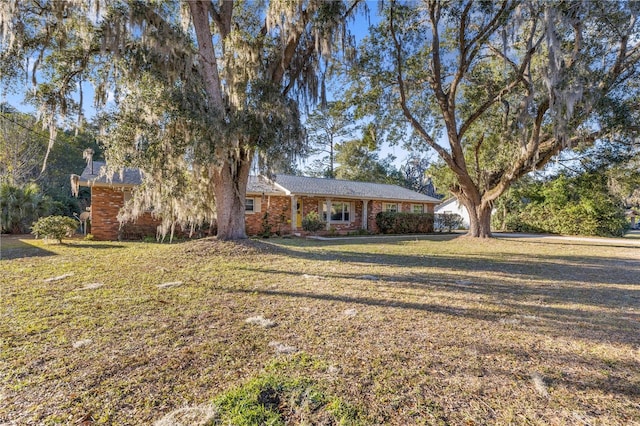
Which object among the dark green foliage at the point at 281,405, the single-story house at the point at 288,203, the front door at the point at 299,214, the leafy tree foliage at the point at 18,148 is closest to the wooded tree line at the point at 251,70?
the single-story house at the point at 288,203

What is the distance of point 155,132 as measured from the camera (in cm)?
723

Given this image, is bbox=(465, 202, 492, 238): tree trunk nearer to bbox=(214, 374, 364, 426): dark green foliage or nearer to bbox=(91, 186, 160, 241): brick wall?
bbox=(214, 374, 364, 426): dark green foliage

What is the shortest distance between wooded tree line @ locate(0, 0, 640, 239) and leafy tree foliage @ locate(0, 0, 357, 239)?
3cm

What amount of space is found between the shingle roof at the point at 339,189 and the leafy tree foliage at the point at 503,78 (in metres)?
4.55

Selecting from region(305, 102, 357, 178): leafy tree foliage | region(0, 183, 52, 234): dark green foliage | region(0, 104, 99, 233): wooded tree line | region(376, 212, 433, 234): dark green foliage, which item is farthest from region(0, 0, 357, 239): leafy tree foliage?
region(305, 102, 357, 178): leafy tree foliage

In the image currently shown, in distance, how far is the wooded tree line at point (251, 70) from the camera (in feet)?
23.2

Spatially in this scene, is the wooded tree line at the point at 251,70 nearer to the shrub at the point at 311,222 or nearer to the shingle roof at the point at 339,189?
the shingle roof at the point at 339,189

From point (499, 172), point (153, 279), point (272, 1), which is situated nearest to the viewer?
point (153, 279)

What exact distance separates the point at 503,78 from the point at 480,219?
18.9 ft

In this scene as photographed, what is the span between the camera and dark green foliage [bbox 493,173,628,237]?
60.3ft

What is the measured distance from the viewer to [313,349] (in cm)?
276

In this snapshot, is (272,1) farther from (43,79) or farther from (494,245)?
(494,245)

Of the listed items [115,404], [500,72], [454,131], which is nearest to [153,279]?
[115,404]

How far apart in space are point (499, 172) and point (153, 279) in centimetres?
1396
